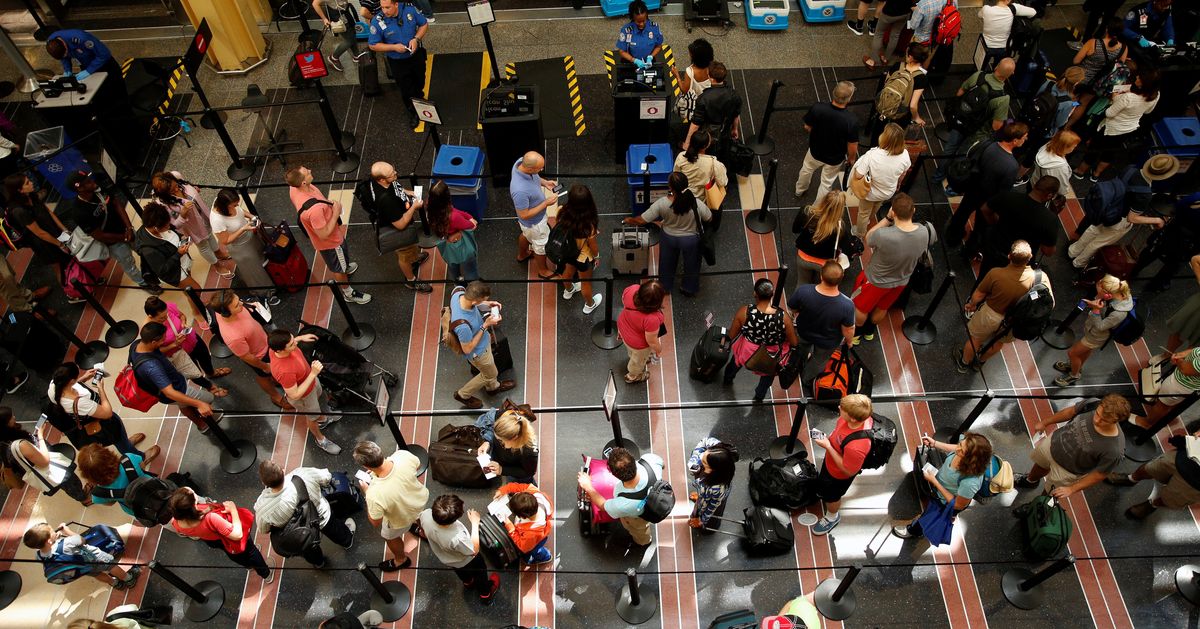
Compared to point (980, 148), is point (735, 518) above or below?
below

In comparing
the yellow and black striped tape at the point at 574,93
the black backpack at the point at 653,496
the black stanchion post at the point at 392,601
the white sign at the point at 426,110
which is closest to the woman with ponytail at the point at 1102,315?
the black backpack at the point at 653,496

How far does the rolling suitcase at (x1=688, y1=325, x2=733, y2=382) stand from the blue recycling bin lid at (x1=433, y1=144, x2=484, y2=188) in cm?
311

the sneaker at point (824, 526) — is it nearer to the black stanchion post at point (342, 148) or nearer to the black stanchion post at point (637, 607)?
the black stanchion post at point (637, 607)

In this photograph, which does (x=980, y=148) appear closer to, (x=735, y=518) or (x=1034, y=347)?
(x=1034, y=347)

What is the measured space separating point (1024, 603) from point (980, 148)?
14.8ft

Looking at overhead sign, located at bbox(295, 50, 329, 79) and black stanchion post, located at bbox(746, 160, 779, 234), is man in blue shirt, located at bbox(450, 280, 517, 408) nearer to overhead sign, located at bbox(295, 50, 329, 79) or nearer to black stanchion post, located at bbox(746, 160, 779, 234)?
black stanchion post, located at bbox(746, 160, 779, 234)

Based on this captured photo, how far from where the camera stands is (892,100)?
8.73 metres

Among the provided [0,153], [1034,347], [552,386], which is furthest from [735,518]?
[0,153]

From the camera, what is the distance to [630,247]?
801 centimetres

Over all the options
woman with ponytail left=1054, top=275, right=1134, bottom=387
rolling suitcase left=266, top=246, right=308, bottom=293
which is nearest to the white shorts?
rolling suitcase left=266, top=246, right=308, bottom=293

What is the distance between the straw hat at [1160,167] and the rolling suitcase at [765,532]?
5.65m

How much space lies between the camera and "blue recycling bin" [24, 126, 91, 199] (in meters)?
8.95

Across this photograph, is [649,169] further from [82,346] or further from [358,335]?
[82,346]

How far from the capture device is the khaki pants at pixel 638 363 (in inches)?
283
